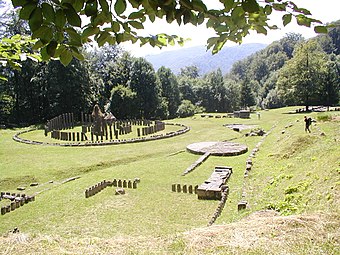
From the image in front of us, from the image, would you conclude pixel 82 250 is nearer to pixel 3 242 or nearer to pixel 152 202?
pixel 3 242

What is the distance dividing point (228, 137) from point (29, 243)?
2296 cm

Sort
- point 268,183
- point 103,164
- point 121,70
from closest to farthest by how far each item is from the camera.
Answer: point 268,183 → point 103,164 → point 121,70

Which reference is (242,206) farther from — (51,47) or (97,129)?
(97,129)

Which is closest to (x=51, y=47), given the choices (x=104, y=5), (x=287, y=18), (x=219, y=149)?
(x=104, y=5)

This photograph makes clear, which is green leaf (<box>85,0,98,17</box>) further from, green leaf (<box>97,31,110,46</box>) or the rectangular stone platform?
the rectangular stone platform

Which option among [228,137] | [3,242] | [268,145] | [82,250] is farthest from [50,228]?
[228,137]

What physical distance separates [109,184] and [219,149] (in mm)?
8917

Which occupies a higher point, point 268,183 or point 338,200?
point 338,200

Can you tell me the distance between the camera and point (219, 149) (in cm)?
2067

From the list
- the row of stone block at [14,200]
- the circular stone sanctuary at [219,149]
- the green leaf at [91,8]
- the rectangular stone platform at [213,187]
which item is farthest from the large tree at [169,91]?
the green leaf at [91,8]

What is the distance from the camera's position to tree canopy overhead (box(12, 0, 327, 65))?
1846mm

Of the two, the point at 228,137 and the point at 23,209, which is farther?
the point at 228,137

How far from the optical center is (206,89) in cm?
6806

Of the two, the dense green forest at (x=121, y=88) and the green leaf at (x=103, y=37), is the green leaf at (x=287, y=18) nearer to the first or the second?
the green leaf at (x=103, y=37)
